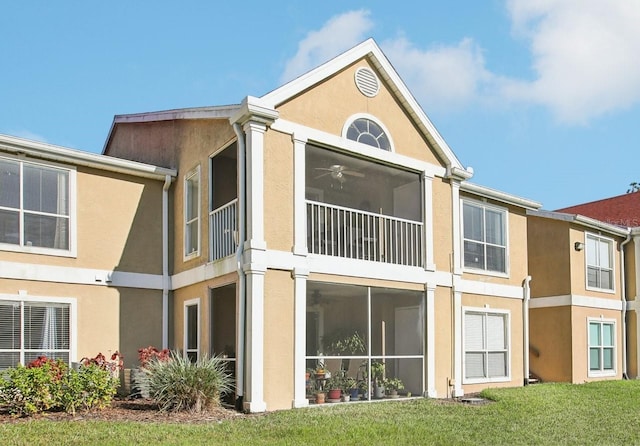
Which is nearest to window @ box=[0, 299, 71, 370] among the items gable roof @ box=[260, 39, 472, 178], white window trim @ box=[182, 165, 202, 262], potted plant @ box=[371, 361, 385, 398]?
white window trim @ box=[182, 165, 202, 262]

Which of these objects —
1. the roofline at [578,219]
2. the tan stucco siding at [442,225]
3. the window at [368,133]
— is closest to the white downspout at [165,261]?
the window at [368,133]

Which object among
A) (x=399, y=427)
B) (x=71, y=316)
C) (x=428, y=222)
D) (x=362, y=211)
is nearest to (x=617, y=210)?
(x=428, y=222)

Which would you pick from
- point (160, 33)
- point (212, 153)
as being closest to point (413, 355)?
point (212, 153)

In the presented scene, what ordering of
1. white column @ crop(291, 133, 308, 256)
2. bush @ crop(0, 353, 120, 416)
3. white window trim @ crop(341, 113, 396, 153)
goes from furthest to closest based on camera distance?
white window trim @ crop(341, 113, 396, 153) < white column @ crop(291, 133, 308, 256) < bush @ crop(0, 353, 120, 416)

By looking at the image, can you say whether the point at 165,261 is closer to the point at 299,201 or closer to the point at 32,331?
the point at 32,331

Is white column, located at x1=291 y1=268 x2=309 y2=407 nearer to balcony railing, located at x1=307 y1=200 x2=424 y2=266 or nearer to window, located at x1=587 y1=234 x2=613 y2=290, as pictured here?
balcony railing, located at x1=307 y1=200 x2=424 y2=266

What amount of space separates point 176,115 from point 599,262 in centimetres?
1495

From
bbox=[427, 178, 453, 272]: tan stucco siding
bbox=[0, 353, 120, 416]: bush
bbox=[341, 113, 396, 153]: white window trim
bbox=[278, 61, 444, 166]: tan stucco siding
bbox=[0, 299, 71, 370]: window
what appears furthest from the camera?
bbox=[427, 178, 453, 272]: tan stucco siding

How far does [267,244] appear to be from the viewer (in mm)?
12273

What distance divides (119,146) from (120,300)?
22.1ft

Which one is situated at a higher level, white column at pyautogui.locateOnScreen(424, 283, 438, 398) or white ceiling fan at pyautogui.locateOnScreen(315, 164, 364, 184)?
white ceiling fan at pyautogui.locateOnScreen(315, 164, 364, 184)

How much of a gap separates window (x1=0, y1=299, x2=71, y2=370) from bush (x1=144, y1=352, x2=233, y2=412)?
288 cm

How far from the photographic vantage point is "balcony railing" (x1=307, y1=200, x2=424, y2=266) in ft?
44.5

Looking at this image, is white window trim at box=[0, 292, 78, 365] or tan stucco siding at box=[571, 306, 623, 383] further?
tan stucco siding at box=[571, 306, 623, 383]
